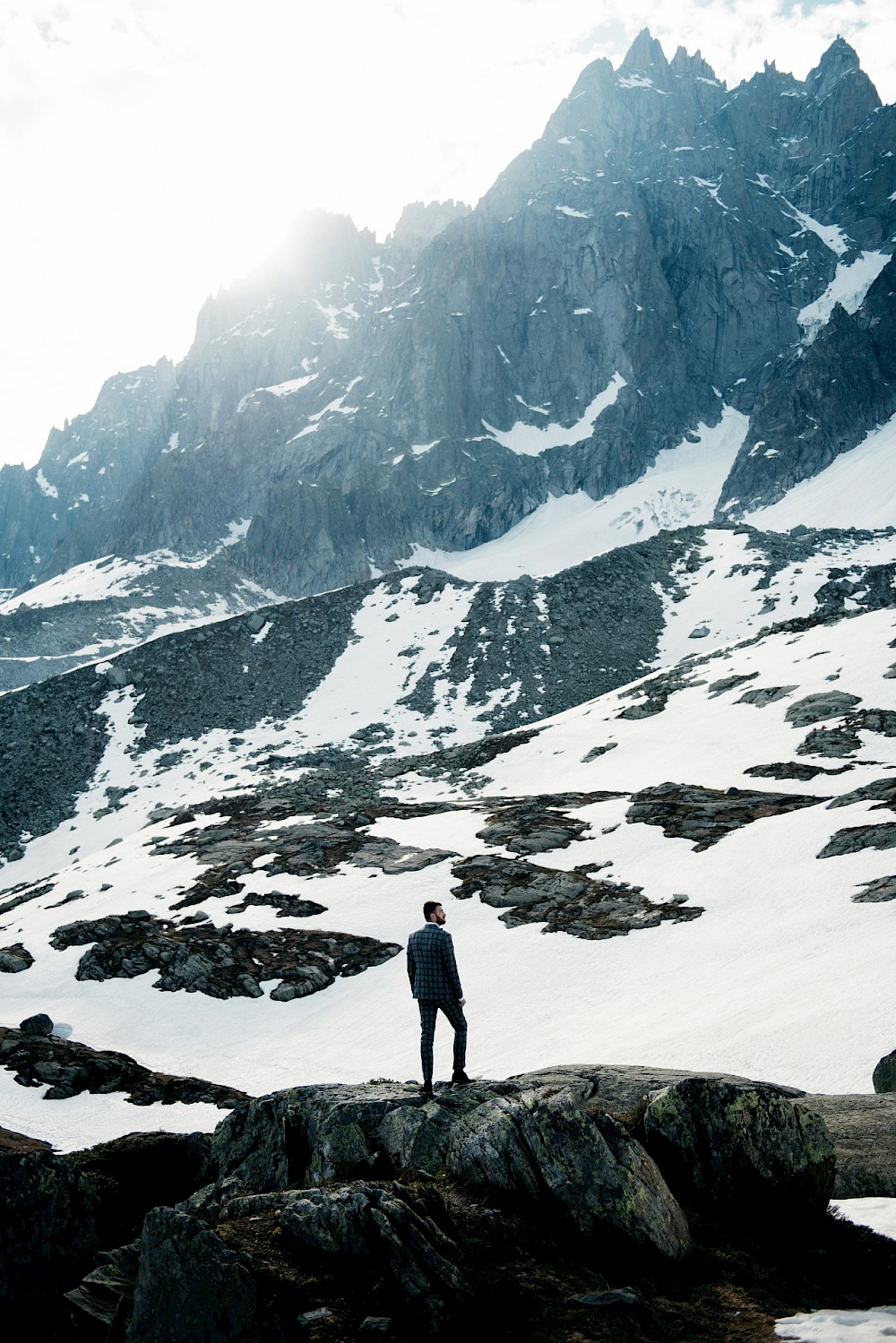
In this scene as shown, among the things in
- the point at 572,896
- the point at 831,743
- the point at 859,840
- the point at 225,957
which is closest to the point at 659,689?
the point at 831,743

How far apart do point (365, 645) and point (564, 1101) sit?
77.6 m

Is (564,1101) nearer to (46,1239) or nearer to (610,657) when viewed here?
(46,1239)

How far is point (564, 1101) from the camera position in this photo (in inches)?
280

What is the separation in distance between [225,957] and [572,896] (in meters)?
10.3

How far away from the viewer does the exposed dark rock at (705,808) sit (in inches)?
1094

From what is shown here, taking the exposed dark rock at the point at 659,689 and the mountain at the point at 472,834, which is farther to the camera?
the exposed dark rock at the point at 659,689

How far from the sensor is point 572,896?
25.4 meters

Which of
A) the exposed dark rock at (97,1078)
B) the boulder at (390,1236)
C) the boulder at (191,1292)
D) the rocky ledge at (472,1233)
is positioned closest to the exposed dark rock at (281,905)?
the exposed dark rock at (97,1078)

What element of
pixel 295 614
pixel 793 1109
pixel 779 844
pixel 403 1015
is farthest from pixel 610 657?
pixel 793 1109

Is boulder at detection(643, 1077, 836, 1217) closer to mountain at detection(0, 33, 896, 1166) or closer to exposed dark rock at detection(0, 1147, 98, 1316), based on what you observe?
exposed dark rock at detection(0, 1147, 98, 1316)

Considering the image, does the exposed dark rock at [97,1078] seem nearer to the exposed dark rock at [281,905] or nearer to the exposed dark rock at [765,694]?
the exposed dark rock at [281,905]

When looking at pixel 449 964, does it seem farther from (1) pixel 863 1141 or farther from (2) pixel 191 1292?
(2) pixel 191 1292

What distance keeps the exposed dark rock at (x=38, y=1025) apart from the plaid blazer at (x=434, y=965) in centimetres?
1339

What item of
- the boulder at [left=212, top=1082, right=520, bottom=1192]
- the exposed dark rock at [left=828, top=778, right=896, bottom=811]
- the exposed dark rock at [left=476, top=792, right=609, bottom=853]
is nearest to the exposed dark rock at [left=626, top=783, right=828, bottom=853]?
the exposed dark rock at [left=828, top=778, right=896, bottom=811]
